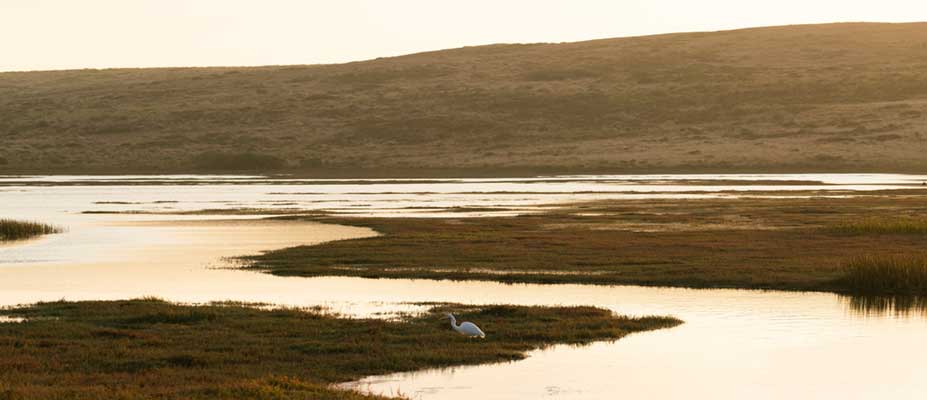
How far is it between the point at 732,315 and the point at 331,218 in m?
35.4

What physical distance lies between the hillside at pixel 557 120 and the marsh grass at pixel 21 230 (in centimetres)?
8219

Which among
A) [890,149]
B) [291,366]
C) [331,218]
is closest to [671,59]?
[890,149]

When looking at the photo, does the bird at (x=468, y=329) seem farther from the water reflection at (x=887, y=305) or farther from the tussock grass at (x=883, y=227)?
the tussock grass at (x=883, y=227)

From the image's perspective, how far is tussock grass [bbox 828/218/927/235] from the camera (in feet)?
166

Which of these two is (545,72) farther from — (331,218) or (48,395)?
(48,395)

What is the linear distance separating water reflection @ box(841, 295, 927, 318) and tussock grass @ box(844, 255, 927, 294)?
87cm

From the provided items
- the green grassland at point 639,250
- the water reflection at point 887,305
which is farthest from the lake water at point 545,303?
the green grassland at point 639,250

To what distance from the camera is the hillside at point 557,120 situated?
144000mm

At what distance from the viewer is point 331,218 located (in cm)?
6519

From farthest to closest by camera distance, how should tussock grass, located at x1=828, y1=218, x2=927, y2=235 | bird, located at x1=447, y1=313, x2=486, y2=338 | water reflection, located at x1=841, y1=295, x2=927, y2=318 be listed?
1. tussock grass, located at x1=828, y1=218, x2=927, y2=235
2. water reflection, located at x1=841, y1=295, x2=927, y2=318
3. bird, located at x1=447, y1=313, x2=486, y2=338


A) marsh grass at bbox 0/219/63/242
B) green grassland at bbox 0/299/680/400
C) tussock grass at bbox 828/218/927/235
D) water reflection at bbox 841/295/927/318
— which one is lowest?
marsh grass at bbox 0/219/63/242

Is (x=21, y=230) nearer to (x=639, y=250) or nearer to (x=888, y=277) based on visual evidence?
(x=639, y=250)

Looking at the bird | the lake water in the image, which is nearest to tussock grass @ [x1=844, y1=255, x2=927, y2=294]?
the lake water

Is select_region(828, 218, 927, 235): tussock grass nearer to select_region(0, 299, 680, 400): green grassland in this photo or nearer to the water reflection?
the water reflection
